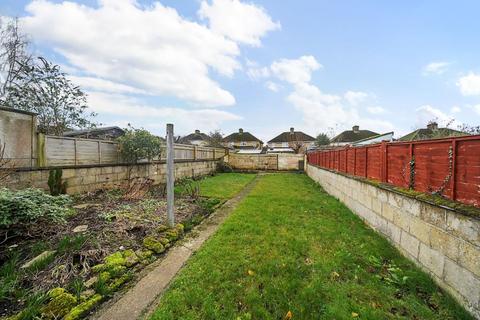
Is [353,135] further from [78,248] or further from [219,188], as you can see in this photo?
[78,248]

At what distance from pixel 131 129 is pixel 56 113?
615 centimetres

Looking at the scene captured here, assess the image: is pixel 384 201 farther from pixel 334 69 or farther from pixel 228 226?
pixel 334 69

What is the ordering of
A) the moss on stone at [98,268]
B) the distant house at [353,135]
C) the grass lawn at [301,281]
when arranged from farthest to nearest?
the distant house at [353,135]
the moss on stone at [98,268]
the grass lawn at [301,281]

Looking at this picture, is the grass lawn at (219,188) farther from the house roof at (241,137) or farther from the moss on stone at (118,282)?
the house roof at (241,137)

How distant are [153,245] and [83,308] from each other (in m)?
1.53

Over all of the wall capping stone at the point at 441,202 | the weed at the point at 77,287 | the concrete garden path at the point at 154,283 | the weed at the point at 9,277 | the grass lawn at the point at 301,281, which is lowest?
the concrete garden path at the point at 154,283

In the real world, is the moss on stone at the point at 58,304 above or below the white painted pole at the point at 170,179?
below

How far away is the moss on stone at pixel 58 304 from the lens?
2164 millimetres

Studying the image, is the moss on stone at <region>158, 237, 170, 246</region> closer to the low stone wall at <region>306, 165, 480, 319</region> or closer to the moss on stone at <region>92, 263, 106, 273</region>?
the moss on stone at <region>92, 263, 106, 273</region>

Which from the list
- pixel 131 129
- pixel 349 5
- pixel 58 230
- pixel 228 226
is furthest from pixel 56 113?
pixel 349 5

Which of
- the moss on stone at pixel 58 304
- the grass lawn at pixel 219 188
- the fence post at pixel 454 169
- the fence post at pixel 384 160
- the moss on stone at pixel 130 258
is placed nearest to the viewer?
the moss on stone at pixel 58 304

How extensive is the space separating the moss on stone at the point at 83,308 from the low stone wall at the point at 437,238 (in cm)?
390

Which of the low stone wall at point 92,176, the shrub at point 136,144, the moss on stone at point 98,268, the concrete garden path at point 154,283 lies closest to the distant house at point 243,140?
the low stone wall at point 92,176

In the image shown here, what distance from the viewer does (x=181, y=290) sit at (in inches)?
104
